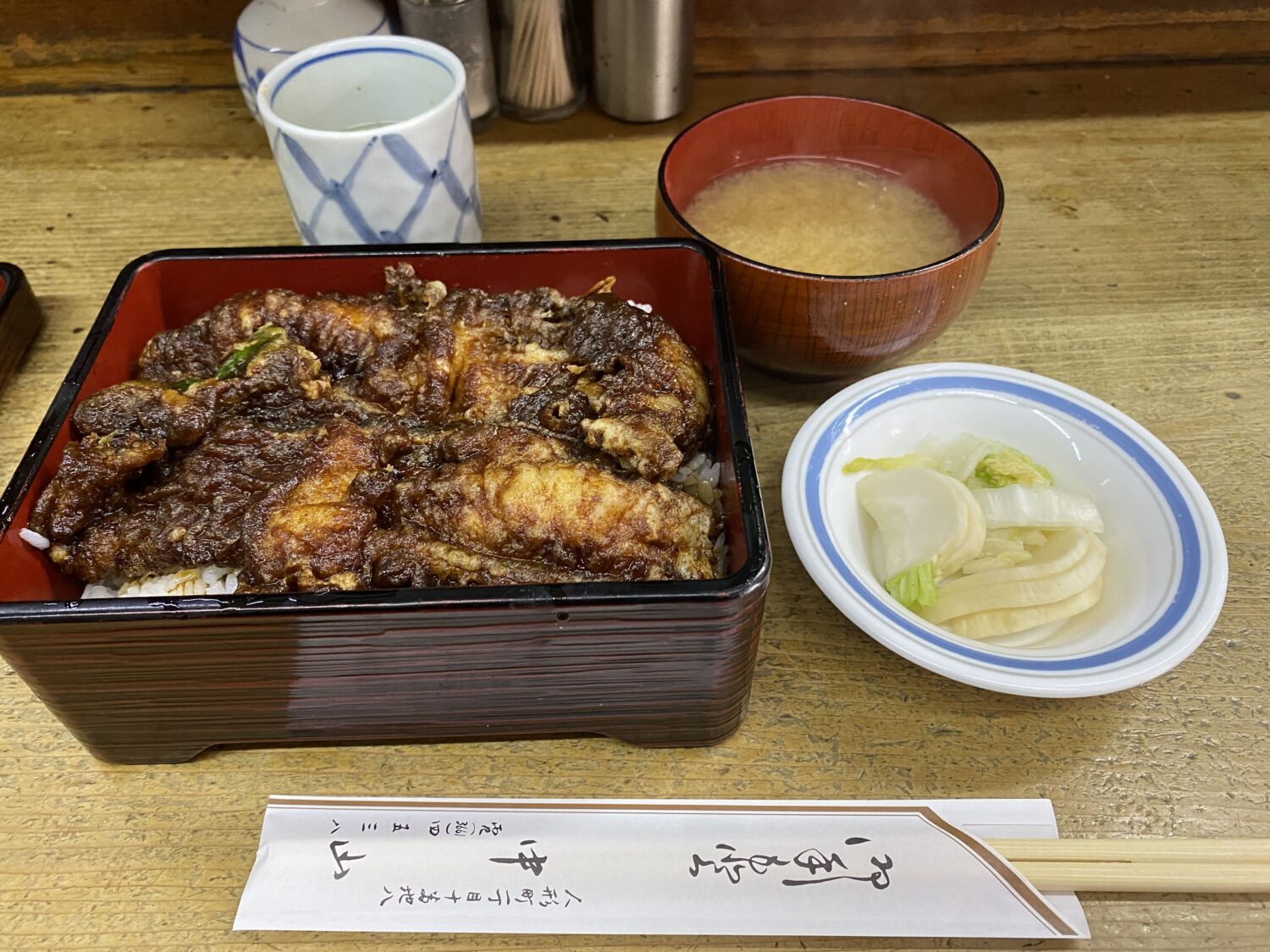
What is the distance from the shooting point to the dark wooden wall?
9.77ft

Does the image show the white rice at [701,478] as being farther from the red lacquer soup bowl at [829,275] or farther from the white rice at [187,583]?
the white rice at [187,583]

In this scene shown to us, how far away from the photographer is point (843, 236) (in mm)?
2088

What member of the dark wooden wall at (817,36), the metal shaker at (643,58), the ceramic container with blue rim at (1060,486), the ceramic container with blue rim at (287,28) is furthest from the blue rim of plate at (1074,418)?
the ceramic container with blue rim at (287,28)

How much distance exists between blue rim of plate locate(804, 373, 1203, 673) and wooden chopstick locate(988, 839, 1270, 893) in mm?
261

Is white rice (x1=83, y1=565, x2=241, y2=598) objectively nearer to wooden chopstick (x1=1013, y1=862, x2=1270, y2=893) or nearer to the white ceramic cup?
the white ceramic cup

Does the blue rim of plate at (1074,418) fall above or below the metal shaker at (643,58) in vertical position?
below

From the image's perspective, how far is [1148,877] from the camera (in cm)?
133

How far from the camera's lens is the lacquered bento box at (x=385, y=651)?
1225 mm

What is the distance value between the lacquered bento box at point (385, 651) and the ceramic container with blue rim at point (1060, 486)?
22 cm

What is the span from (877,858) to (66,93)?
3.50 meters

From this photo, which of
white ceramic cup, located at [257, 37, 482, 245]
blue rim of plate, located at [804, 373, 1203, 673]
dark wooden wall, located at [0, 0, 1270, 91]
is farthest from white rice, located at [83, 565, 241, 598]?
dark wooden wall, located at [0, 0, 1270, 91]

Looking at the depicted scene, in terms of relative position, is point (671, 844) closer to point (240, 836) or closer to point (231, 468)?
point (240, 836)

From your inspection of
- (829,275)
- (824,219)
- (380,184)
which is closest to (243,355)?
(380,184)

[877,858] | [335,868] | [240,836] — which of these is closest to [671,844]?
[877,858]
